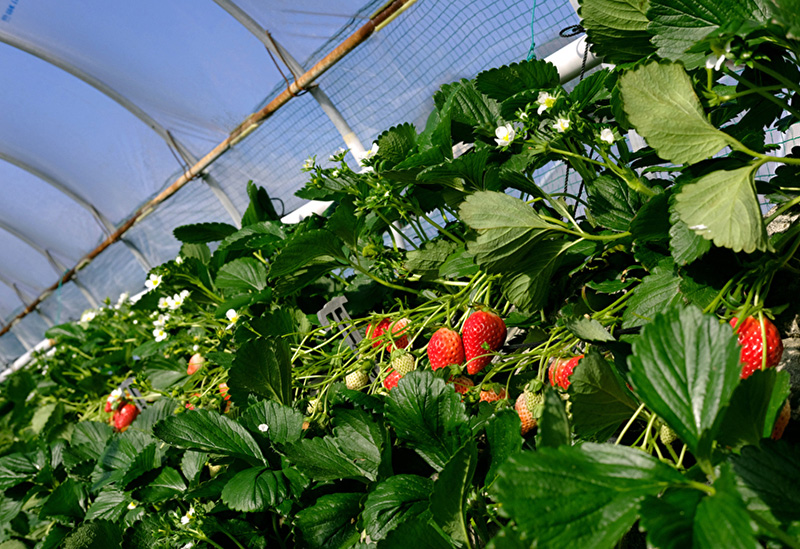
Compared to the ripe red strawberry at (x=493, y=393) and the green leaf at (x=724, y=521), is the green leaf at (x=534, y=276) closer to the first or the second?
the ripe red strawberry at (x=493, y=393)

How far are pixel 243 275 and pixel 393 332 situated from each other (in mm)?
371

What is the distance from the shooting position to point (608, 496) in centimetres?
30

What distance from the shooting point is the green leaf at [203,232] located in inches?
48.9

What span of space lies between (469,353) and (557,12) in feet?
3.28

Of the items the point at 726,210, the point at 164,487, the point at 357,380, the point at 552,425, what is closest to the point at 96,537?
the point at 164,487

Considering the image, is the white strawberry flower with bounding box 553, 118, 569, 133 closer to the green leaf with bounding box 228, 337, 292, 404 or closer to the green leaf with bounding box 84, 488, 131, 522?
the green leaf with bounding box 228, 337, 292, 404

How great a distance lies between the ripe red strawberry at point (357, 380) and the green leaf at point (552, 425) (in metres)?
0.47

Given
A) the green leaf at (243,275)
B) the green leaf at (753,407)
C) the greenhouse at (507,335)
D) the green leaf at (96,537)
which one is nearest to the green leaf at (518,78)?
the greenhouse at (507,335)

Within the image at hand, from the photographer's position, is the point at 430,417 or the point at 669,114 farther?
the point at 430,417

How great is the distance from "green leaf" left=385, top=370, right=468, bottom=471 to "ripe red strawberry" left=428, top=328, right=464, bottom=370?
115 millimetres

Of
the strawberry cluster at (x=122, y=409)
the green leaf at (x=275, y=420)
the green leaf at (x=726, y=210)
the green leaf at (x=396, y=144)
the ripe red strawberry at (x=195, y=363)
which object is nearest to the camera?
the green leaf at (x=726, y=210)

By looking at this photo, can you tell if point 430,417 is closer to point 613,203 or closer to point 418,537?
point 418,537

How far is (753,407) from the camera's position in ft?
1.10

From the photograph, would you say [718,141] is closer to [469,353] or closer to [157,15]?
[469,353]
